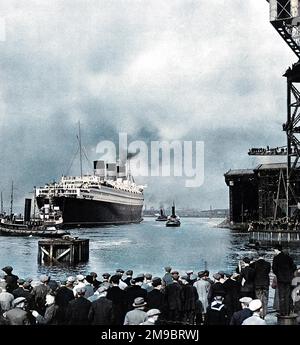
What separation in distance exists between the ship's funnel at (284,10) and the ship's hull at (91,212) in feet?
129

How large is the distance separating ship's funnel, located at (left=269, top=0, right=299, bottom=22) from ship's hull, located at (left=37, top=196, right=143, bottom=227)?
39.2m

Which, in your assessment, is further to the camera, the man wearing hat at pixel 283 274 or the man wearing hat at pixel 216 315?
the man wearing hat at pixel 283 274

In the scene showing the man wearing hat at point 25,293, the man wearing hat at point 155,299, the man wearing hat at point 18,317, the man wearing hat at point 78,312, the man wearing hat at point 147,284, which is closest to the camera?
the man wearing hat at point 18,317

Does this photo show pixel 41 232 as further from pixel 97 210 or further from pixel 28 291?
pixel 28 291

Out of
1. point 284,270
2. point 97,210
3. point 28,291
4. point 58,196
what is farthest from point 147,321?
point 97,210

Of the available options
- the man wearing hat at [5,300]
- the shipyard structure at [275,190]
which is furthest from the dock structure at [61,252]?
the man wearing hat at [5,300]

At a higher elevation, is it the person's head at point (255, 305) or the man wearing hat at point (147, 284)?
the person's head at point (255, 305)

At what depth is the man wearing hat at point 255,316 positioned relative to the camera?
6508 mm

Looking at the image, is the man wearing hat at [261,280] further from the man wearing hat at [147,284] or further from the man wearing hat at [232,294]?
the man wearing hat at [147,284]

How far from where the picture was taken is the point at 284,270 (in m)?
9.88

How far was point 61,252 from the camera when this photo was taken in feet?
106

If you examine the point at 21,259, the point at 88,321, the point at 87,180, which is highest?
the point at 87,180

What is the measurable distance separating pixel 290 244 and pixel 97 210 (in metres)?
33.8

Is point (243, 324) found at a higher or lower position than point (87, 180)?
lower
